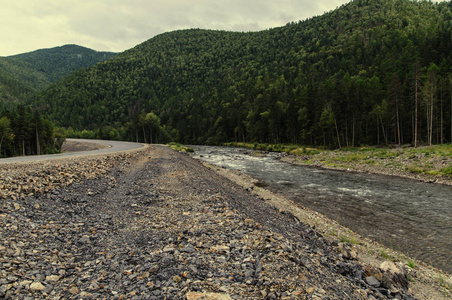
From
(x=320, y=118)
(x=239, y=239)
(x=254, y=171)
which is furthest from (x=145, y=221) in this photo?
(x=320, y=118)

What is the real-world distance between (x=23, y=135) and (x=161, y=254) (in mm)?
74520

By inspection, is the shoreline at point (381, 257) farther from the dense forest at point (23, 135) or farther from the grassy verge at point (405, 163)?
the dense forest at point (23, 135)

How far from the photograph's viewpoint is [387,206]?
59.8 feet

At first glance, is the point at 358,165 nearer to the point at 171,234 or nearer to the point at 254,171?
the point at 254,171

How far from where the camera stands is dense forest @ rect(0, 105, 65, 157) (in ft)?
182

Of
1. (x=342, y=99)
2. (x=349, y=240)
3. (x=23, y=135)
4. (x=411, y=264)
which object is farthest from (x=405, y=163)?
(x=23, y=135)

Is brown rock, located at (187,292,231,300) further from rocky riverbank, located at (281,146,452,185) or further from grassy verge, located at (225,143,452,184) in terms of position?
grassy verge, located at (225,143,452,184)

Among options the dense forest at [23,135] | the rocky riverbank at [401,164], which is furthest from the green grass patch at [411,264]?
the dense forest at [23,135]

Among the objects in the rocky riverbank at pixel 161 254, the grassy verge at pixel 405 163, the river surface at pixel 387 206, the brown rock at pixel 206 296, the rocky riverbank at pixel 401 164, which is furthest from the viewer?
the grassy verge at pixel 405 163

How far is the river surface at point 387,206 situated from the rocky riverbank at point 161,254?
3207mm

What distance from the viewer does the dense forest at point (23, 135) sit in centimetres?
5553

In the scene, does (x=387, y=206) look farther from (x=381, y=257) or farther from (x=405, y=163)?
(x=405, y=163)

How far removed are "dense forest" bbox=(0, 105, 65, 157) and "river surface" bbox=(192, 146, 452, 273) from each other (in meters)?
63.9

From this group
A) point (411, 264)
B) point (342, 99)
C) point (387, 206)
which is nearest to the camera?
point (411, 264)
